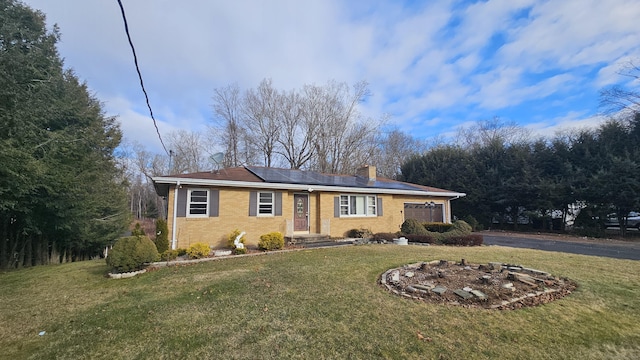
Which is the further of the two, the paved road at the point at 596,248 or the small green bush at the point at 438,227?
the small green bush at the point at 438,227

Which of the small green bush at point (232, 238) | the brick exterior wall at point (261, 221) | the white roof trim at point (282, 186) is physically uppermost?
the white roof trim at point (282, 186)

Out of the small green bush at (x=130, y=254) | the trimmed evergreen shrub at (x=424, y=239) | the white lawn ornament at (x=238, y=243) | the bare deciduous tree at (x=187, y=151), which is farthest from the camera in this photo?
the bare deciduous tree at (x=187, y=151)

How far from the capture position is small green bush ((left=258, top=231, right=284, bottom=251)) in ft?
37.2

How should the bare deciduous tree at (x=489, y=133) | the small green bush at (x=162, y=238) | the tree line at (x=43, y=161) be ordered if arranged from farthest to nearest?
1. the bare deciduous tree at (x=489, y=133)
2. the small green bush at (x=162, y=238)
3. the tree line at (x=43, y=161)

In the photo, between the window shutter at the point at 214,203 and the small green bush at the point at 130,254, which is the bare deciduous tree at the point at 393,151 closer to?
the window shutter at the point at 214,203

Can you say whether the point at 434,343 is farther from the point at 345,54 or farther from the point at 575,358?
the point at 345,54

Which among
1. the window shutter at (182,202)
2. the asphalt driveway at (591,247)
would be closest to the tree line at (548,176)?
the asphalt driveway at (591,247)

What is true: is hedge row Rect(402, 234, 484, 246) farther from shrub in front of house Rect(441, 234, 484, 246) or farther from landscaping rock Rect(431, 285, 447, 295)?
landscaping rock Rect(431, 285, 447, 295)

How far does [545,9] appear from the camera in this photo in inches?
372

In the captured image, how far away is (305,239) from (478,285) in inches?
333

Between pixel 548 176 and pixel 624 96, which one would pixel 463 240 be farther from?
pixel 624 96

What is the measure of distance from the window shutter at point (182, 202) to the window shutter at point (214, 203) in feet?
3.19

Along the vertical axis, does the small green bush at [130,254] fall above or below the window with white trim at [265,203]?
below

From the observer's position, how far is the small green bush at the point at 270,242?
446 inches
